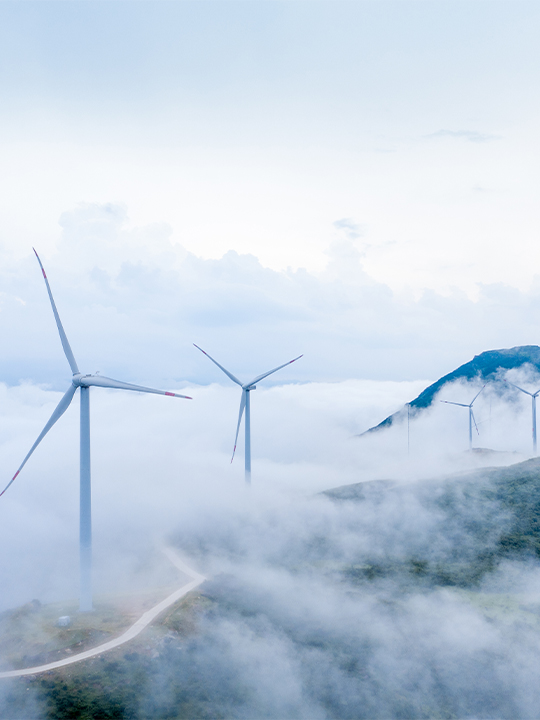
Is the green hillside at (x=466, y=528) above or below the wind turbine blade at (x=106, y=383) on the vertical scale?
below

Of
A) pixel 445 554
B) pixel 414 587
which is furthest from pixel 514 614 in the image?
pixel 445 554

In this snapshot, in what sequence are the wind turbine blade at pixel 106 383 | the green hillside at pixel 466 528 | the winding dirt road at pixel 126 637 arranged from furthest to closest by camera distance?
1. the green hillside at pixel 466 528
2. the wind turbine blade at pixel 106 383
3. the winding dirt road at pixel 126 637

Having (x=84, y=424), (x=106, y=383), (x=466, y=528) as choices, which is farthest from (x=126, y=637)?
(x=466, y=528)

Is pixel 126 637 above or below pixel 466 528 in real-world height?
above

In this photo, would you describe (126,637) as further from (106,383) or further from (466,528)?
(466,528)

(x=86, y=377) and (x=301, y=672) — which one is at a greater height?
(x=86, y=377)

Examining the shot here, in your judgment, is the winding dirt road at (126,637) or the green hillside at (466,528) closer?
the winding dirt road at (126,637)

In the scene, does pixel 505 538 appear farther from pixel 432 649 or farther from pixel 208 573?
pixel 208 573

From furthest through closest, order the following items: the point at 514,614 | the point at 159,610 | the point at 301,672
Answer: the point at 514,614 → the point at 159,610 → the point at 301,672

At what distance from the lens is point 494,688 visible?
84250 millimetres

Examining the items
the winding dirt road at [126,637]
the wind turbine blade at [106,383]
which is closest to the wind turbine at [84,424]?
the wind turbine blade at [106,383]

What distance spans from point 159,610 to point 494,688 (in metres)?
61.2

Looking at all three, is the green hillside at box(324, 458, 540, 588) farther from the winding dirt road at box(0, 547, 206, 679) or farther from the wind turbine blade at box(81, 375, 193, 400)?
the wind turbine blade at box(81, 375, 193, 400)

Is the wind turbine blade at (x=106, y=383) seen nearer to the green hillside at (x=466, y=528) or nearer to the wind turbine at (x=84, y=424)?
the wind turbine at (x=84, y=424)
